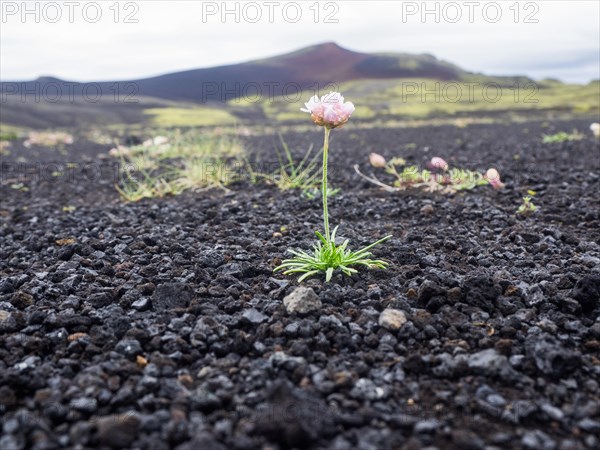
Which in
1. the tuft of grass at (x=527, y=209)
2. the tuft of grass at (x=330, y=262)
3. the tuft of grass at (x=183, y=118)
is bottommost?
the tuft of grass at (x=330, y=262)

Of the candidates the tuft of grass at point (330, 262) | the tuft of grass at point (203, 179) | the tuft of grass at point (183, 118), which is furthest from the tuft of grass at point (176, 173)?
the tuft of grass at point (183, 118)

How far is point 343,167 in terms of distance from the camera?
8.05 metres

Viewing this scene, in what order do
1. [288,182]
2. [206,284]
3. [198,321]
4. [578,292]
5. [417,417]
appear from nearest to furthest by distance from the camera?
[417,417]
[198,321]
[578,292]
[206,284]
[288,182]

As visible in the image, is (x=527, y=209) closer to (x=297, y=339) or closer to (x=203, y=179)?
(x=297, y=339)

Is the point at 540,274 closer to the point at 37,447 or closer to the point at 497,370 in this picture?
the point at 497,370

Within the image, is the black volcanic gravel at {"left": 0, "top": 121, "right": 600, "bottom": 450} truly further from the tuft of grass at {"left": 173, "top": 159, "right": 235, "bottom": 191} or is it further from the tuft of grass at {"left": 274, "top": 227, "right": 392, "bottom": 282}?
the tuft of grass at {"left": 173, "top": 159, "right": 235, "bottom": 191}

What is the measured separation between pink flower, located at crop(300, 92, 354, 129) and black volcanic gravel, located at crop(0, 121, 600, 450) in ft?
2.74

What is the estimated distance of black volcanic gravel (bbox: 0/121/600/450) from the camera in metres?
1.82

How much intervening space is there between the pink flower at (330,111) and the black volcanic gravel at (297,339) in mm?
836

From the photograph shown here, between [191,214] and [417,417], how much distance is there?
3.40m

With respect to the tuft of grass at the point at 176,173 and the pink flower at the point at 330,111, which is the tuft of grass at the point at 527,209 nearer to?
the pink flower at the point at 330,111

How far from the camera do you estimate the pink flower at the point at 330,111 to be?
2.75m

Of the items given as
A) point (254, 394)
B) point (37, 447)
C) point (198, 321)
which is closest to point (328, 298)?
point (198, 321)

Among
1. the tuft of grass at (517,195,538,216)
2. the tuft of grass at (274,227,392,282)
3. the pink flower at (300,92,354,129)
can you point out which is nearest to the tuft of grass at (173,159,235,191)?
the tuft of grass at (517,195,538,216)
